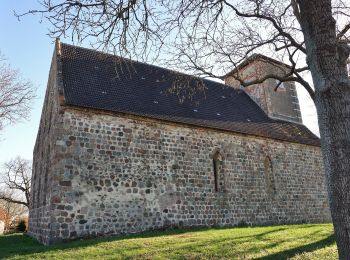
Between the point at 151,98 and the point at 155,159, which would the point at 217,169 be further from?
the point at 151,98

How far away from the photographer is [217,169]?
14.8 meters

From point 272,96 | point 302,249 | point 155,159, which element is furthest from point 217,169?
point 272,96

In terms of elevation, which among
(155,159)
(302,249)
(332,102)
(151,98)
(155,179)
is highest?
(151,98)

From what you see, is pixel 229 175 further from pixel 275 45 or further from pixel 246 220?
pixel 275 45

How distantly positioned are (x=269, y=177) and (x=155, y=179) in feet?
22.1

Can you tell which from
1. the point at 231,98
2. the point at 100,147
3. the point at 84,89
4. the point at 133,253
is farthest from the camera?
the point at 231,98

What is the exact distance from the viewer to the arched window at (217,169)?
14.5 meters

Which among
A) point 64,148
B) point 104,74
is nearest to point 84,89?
point 104,74

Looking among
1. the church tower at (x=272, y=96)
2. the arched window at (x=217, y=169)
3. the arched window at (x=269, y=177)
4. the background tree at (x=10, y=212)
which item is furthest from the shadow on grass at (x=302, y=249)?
the background tree at (x=10, y=212)

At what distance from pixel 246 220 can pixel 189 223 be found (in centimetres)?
315

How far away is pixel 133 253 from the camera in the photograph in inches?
307

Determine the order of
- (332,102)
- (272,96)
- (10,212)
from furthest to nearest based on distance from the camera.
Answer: (10,212) < (272,96) < (332,102)

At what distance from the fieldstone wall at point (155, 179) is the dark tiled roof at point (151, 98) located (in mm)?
485

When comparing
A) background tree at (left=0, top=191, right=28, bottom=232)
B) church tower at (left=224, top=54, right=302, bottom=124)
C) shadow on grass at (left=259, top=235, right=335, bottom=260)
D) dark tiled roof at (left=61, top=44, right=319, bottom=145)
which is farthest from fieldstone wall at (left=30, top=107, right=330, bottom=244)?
background tree at (left=0, top=191, right=28, bottom=232)
